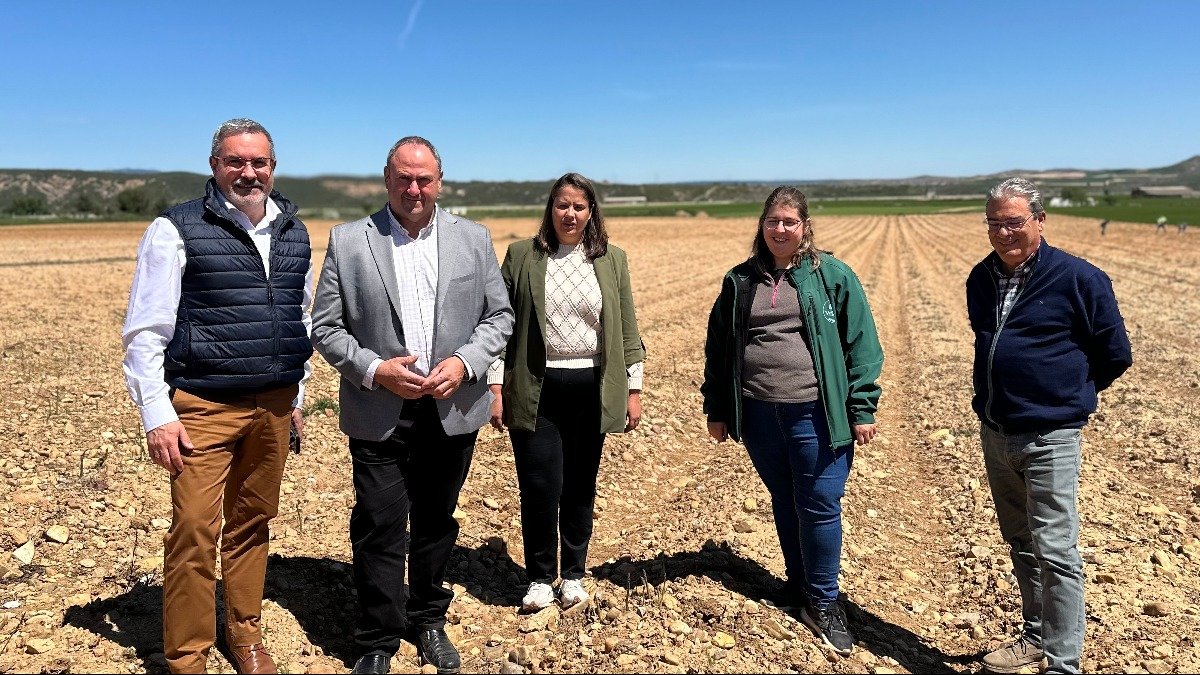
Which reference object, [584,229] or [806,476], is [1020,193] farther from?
[584,229]

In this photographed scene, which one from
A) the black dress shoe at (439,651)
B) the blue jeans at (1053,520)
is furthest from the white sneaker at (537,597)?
the blue jeans at (1053,520)

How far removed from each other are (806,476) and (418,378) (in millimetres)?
1886

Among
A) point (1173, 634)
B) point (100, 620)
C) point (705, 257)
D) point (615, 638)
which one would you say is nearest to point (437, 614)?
point (615, 638)

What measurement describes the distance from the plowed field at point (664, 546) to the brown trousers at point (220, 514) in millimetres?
447

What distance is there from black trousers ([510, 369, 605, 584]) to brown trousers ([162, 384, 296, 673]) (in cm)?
117

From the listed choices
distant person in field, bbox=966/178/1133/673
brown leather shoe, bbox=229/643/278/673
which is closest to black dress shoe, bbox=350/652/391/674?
brown leather shoe, bbox=229/643/278/673

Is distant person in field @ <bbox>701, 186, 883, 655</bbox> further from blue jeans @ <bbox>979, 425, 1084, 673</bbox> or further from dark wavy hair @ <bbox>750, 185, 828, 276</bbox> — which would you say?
blue jeans @ <bbox>979, 425, 1084, 673</bbox>

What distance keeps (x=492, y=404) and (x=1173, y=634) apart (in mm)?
3666

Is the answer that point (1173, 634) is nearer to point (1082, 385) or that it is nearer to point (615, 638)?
point (1082, 385)

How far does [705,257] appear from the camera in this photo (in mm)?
30484

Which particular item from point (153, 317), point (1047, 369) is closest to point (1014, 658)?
point (1047, 369)

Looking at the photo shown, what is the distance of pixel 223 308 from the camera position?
10.3ft

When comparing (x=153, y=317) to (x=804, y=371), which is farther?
(x=804, y=371)

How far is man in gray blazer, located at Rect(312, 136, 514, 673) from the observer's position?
336cm
